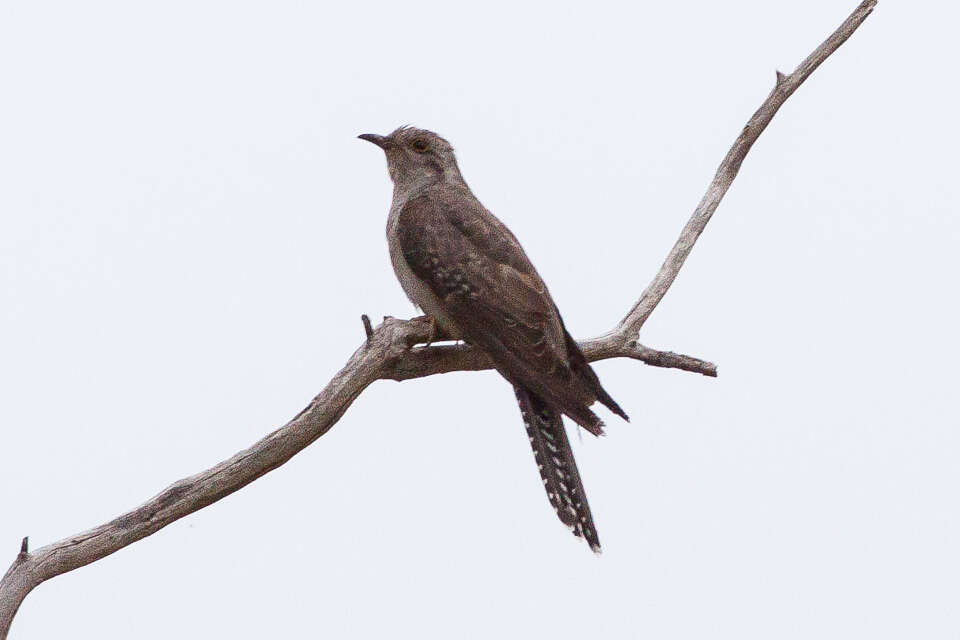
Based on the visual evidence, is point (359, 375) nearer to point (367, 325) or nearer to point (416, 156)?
point (367, 325)

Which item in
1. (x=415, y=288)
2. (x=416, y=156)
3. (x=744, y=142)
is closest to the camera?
(x=415, y=288)

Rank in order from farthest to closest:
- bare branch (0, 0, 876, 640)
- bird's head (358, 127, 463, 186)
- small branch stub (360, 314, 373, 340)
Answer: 1. bird's head (358, 127, 463, 186)
2. small branch stub (360, 314, 373, 340)
3. bare branch (0, 0, 876, 640)

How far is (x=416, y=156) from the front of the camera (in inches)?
279

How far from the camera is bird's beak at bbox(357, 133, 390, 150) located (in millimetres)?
7160

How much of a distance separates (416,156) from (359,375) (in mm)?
1975

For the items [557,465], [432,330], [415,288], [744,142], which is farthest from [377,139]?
[557,465]

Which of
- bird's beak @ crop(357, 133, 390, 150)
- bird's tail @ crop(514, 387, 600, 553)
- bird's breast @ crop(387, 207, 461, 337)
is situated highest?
bird's beak @ crop(357, 133, 390, 150)

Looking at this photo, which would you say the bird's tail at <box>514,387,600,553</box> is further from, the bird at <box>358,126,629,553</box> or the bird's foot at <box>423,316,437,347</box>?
the bird's foot at <box>423,316,437,347</box>

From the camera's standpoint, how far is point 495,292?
6.08 m

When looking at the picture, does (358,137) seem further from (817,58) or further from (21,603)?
(21,603)

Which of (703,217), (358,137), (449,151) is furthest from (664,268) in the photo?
(358,137)

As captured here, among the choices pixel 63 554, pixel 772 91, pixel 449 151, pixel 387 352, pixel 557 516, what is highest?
pixel 449 151

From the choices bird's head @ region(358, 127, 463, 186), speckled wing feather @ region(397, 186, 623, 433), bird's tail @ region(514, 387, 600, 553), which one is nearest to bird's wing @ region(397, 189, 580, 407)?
speckled wing feather @ region(397, 186, 623, 433)

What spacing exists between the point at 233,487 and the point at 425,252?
161 centimetres
